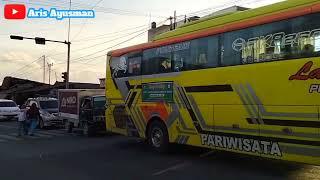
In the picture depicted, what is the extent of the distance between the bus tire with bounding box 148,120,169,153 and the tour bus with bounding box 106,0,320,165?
30 mm

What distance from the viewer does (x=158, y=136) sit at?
50.7ft

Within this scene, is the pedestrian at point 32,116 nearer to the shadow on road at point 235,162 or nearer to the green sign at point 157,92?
the shadow on road at point 235,162

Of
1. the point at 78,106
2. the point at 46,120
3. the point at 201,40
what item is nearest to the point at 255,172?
the point at 201,40

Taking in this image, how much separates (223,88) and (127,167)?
10.2 ft

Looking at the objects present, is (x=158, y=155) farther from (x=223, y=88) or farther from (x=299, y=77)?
(x=299, y=77)

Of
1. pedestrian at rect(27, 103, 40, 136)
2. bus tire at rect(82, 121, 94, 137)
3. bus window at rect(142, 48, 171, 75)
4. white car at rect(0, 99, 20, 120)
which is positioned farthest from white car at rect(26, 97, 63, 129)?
bus window at rect(142, 48, 171, 75)

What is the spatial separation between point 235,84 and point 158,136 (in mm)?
4190

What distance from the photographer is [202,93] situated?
43.4 feet

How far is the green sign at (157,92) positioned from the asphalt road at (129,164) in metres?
1.66

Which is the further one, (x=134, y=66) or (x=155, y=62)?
(x=134, y=66)

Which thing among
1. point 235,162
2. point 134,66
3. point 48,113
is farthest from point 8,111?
point 235,162

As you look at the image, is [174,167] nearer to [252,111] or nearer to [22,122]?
[252,111]

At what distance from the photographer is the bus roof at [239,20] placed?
10409mm

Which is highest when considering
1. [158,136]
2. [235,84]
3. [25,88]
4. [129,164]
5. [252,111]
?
[25,88]
